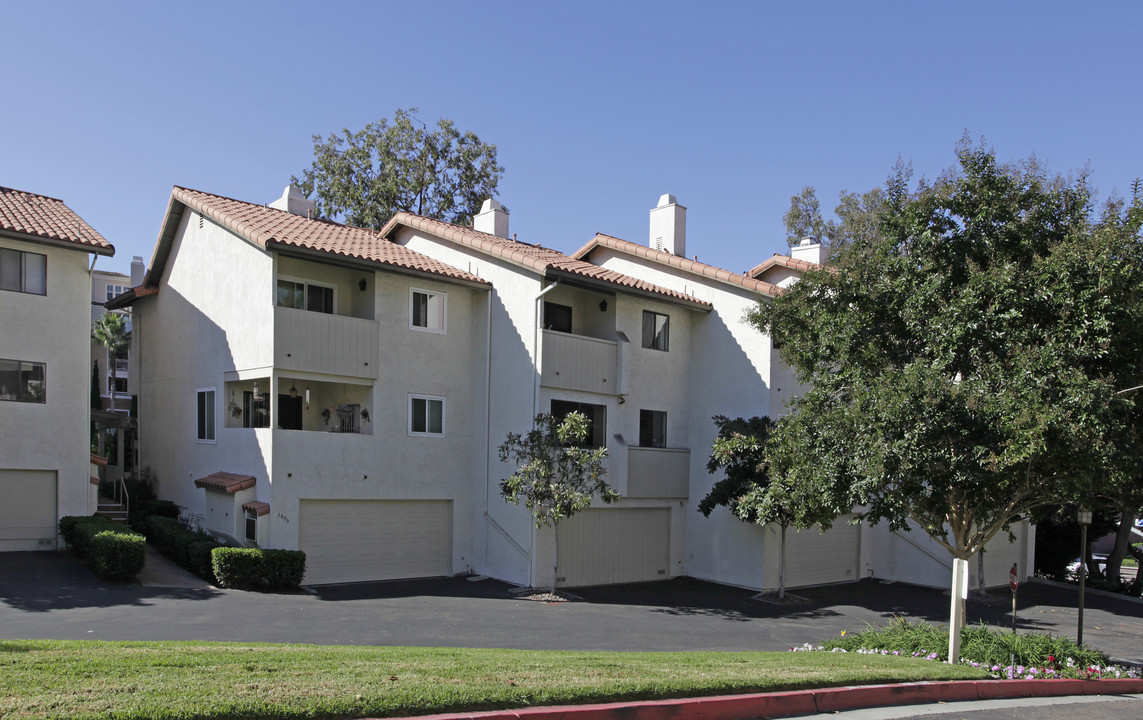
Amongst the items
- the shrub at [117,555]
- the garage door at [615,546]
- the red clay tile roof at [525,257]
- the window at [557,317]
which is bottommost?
the garage door at [615,546]

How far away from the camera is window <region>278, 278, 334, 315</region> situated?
19672 millimetres

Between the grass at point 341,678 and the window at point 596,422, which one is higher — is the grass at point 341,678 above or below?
below

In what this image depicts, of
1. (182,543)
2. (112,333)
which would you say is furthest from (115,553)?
(112,333)

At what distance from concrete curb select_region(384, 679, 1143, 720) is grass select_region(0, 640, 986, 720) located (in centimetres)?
23

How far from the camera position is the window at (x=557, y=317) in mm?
22047

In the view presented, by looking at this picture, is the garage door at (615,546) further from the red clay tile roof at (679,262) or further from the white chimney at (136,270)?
the white chimney at (136,270)

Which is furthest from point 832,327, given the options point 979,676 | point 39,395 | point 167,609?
point 39,395

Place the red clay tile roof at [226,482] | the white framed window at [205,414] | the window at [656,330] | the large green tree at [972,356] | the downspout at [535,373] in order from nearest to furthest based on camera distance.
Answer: the large green tree at [972,356]
the red clay tile roof at [226,482]
the downspout at [535,373]
the white framed window at [205,414]
the window at [656,330]

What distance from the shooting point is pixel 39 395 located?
18.7 metres

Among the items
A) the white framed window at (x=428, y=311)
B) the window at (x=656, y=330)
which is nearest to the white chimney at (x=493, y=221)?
the white framed window at (x=428, y=311)

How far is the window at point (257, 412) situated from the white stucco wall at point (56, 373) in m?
3.31

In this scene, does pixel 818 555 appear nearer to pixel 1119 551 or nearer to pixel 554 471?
Result: pixel 554 471

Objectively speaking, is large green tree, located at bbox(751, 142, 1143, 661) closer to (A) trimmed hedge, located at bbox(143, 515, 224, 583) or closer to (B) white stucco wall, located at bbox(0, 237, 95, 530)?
(A) trimmed hedge, located at bbox(143, 515, 224, 583)

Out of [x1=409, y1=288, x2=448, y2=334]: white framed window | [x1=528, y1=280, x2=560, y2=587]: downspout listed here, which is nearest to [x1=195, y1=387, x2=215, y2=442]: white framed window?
[x1=409, y1=288, x2=448, y2=334]: white framed window
